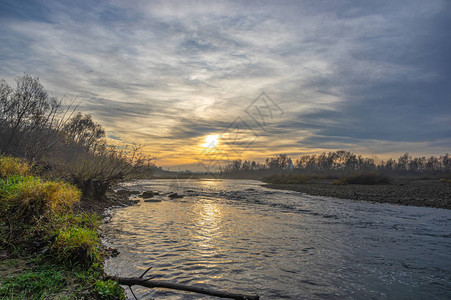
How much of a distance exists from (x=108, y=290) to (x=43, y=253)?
7.37ft

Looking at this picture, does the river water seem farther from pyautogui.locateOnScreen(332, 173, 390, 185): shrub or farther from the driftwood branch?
pyautogui.locateOnScreen(332, 173, 390, 185): shrub

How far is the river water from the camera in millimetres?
6887

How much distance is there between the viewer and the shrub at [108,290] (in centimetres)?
522

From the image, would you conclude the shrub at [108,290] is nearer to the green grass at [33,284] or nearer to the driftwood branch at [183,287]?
the driftwood branch at [183,287]

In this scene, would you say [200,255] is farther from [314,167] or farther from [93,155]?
[314,167]

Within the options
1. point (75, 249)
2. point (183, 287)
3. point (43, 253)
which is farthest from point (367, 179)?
point (43, 253)

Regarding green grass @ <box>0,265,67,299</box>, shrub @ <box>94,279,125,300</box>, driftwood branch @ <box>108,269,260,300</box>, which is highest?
driftwood branch @ <box>108,269,260,300</box>

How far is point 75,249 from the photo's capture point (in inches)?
254

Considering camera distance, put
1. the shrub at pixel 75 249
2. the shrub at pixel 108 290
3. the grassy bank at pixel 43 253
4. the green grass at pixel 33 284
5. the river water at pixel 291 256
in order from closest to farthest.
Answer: the green grass at pixel 33 284, the grassy bank at pixel 43 253, the shrub at pixel 108 290, the shrub at pixel 75 249, the river water at pixel 291 256

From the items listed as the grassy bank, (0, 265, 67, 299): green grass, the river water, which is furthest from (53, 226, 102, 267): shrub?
the river water

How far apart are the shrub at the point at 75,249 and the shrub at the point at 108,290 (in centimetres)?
120

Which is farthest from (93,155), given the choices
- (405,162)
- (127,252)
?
(405,162)

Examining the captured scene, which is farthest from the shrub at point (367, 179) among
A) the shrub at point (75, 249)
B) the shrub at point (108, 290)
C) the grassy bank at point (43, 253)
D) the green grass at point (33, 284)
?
the green grass at point (33, 284)

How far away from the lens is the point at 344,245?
1100cm
